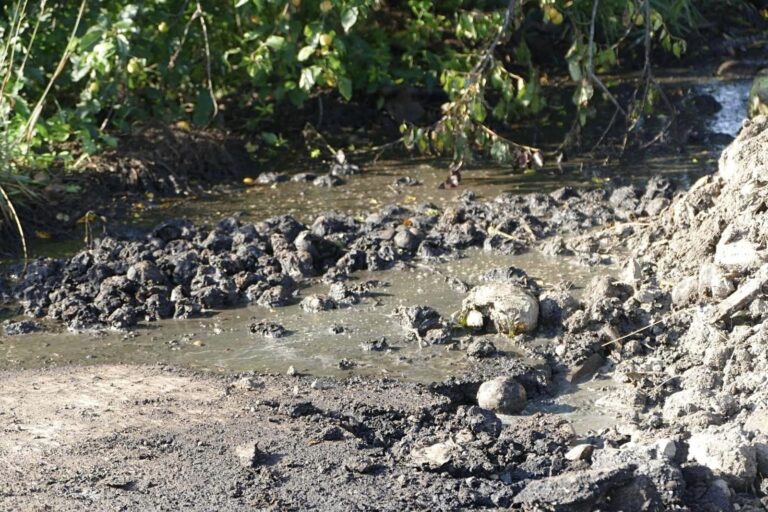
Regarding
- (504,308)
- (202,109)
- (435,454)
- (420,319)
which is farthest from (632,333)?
(202,109)

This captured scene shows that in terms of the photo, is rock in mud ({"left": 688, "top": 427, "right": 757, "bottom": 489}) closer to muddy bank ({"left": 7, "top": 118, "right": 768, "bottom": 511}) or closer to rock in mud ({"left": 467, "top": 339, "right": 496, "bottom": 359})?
muddy bank ({"left": 7, "top": 118, "right": 768, "bottom": 511})

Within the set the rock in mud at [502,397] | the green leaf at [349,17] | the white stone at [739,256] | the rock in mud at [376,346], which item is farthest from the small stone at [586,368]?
the green leaf at [349,17]

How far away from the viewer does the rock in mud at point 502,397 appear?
523cm

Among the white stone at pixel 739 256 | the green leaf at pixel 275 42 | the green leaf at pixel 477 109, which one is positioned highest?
the green leaf at pixel 275 42

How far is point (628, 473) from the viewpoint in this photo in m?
4.14

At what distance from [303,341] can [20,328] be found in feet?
5.21

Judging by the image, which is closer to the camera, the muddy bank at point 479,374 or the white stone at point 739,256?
the muddy bank at point 479,374

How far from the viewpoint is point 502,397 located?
17.2 ft

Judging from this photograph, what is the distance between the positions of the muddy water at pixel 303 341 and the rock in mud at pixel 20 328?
2.7 inches

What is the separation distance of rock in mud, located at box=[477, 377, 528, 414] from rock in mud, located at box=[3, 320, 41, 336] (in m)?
2.63

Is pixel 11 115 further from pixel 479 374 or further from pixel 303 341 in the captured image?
pixel 479 374

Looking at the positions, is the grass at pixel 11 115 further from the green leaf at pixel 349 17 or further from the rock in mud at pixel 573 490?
the rock in mud at pixel 573 490

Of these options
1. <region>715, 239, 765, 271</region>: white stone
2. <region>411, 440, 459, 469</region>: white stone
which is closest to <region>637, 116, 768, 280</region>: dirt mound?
<region>715, 239, 765, 271</region>: white stone

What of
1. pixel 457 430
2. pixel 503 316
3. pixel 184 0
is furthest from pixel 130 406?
pixel 184 0
